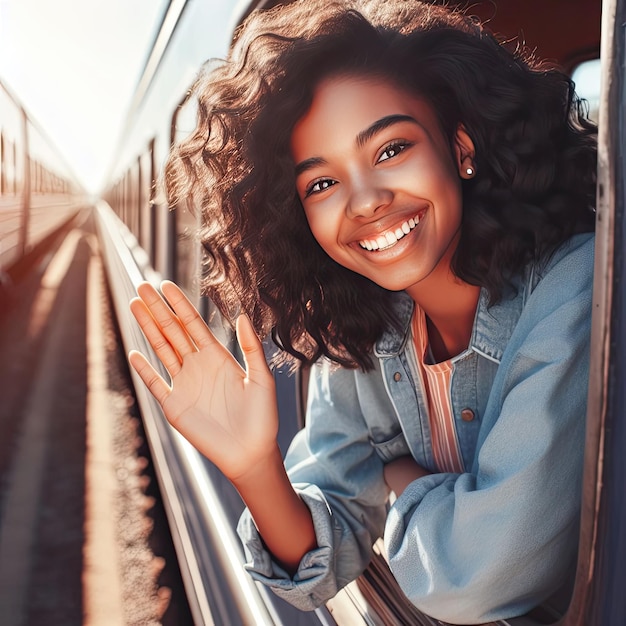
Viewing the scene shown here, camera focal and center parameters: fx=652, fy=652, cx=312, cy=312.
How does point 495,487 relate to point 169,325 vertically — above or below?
below

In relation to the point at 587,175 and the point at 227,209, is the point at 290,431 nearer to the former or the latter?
the point at 227,209

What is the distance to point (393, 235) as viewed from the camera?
1160 mm

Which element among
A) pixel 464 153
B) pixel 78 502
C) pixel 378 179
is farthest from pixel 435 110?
pixel 78 502

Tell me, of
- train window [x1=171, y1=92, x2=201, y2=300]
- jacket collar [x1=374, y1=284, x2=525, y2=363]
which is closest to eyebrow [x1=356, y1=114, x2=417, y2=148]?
jacket collar [x1=374, y1=284, x2=525, y2=363]

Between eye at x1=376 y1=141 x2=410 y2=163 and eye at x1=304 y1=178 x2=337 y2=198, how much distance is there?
11 cm

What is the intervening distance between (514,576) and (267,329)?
87 centimetres

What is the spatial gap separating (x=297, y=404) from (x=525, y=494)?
0.98 m

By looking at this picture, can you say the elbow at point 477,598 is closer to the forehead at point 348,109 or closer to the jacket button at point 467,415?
the jacket button at point 467,415

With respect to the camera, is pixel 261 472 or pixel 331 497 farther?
pixel 331 497

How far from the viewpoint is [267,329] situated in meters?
1.58

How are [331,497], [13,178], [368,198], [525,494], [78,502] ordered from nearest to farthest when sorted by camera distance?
[525,494] → [368,198] → [331,497] → [78,502] → [13,178]

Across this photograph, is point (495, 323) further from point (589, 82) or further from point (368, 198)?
point (589, 82)

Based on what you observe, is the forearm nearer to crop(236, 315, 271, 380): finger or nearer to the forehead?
crop(236, 315, 271, 380): finger

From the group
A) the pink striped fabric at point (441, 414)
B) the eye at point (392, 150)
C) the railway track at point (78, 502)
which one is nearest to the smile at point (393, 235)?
the eye at point (392, 150)
